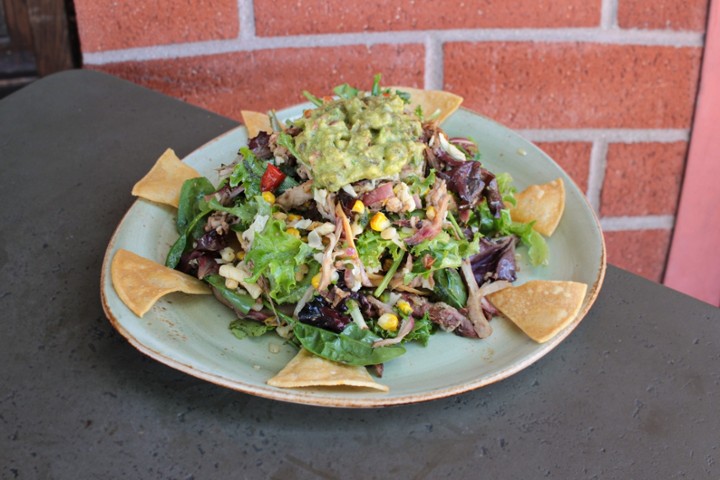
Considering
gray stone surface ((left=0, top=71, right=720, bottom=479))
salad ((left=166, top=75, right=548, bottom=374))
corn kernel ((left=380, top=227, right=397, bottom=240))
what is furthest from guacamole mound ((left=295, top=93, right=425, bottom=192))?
gray stone surface ((left=0, top=71, right=720, bottom=479))

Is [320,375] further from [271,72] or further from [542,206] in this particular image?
[271,72]

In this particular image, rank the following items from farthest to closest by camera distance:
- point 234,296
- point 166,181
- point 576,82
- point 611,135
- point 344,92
Result: point 611,135 < point 576,82 < point 344,92 < point 166,181 < point 234,296

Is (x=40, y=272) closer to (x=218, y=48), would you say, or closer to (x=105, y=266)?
(x=105, y=266)

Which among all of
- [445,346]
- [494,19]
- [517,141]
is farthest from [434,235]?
[494,19]

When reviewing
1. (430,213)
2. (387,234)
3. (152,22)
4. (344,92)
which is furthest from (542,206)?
(152,22)

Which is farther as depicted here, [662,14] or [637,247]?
[637,247]

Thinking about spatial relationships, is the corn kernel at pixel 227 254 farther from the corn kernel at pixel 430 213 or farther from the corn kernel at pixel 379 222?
the corn kernel at pixel 430 213

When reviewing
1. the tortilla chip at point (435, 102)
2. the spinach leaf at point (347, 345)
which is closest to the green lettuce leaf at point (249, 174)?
the spinach leaf at point (347, 345)
